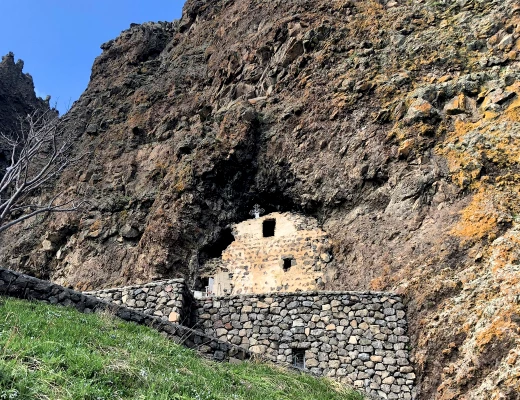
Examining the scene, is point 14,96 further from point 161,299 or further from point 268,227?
point 161,299

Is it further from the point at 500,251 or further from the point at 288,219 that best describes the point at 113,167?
the point at 500,251

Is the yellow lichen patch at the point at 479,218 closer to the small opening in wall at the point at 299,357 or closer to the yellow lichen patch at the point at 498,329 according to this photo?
the yellow lichen patch at the point at 498,329

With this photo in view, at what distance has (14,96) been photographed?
4312cm

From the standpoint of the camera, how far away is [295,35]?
21547 mm

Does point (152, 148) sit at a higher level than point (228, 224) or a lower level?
higher

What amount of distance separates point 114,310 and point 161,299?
255 centimetres

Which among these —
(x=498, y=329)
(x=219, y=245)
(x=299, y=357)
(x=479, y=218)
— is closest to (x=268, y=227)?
(x=219, y=245)

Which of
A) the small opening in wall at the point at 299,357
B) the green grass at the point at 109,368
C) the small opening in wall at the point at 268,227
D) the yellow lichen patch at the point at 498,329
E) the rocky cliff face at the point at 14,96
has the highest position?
the rocky cliff face at the point at 14,96

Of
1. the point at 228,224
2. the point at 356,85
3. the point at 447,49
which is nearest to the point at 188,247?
the point at 228,224

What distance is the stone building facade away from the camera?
51.6 ft

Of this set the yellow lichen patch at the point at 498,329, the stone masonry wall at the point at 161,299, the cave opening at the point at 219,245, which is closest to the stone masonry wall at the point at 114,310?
the stone masonry wall at the point at 161,299

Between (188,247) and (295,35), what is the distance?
452 inches

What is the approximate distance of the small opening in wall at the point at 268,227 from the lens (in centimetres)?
1797

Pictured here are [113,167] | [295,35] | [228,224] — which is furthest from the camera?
[113,167]
